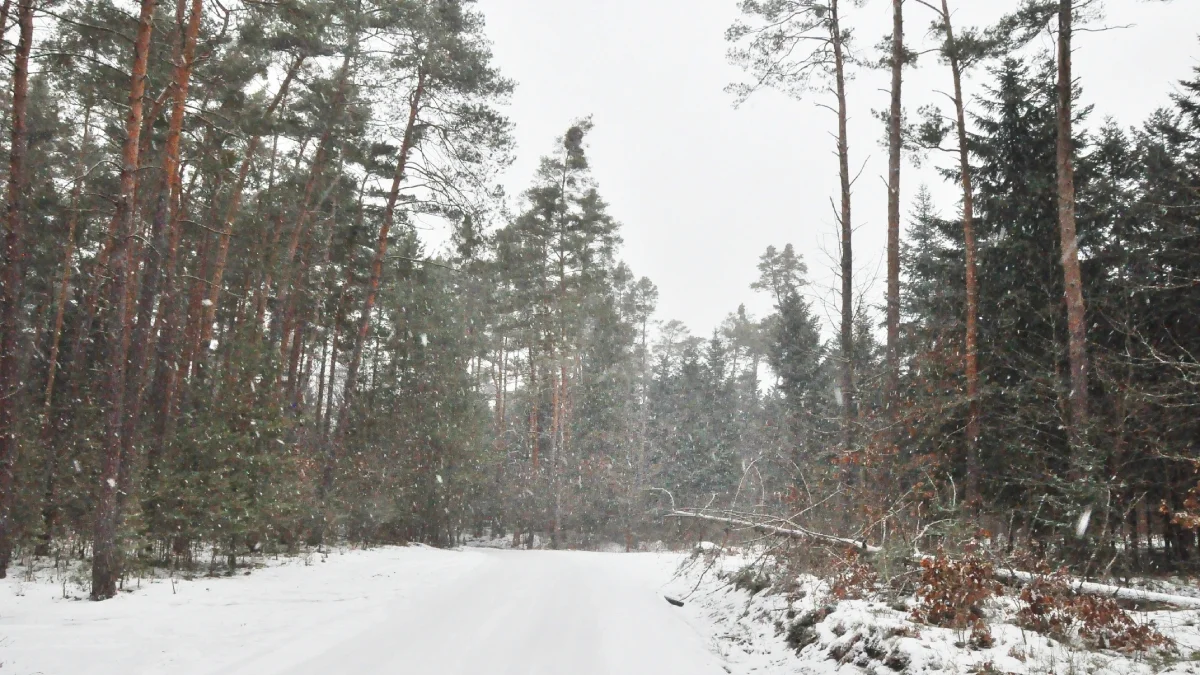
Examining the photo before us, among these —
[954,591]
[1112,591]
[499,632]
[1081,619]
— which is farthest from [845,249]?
[499,632]

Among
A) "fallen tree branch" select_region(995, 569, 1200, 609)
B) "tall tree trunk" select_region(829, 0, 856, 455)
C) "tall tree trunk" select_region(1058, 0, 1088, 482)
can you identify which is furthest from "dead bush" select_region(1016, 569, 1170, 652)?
"tall tree trunk" select_region(829, 0, 856, 455)

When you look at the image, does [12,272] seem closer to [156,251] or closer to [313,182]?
[156,251]

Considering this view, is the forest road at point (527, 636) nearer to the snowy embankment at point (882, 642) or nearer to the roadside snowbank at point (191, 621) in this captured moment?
the roadside snowbank at point (191, 621)

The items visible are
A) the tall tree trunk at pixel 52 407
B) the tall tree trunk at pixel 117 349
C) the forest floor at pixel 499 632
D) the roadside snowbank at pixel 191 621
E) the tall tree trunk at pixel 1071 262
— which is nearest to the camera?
the forest floor at pixel 499 632

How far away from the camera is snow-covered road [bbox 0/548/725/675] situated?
5.61 meters

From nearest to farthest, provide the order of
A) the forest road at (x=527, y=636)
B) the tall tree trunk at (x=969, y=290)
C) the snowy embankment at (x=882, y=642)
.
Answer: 1. the snowy embankment at (x=882, y=642)
2. the forest road at (x=527, y=636)
3. the tall tree trunk at (x=969, y=290)

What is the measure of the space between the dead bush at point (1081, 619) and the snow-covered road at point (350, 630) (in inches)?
110

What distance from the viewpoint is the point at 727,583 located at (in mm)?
A: 9805

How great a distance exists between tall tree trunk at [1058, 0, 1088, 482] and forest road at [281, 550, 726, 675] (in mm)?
7269

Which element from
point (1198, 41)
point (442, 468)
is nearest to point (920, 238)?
point (1198, 41)

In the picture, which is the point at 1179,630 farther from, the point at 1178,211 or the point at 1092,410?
the point at 1178,211

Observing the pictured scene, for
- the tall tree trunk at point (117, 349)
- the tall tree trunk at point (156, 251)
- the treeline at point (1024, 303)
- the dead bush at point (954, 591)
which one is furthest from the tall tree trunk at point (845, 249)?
the tall tree trunk at point (117, 349)

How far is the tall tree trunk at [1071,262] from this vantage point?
10.5m

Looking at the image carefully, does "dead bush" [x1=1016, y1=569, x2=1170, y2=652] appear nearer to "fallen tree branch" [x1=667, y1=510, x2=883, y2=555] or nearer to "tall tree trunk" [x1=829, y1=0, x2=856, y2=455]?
"fallen tree branch" [x1=667, y1=510, x2=883, y2=555]
